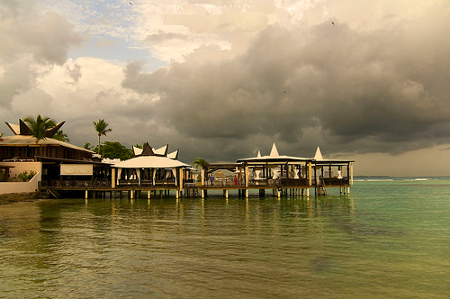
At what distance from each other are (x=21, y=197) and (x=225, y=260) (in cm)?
3161

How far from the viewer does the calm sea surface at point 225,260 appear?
8.91m

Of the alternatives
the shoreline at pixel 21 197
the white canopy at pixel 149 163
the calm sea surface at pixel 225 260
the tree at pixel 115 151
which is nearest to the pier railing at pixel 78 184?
the shoreline at pixel 21 197

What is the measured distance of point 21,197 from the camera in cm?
3525

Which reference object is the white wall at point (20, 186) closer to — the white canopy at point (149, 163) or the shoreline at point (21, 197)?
the shoreline at point (21, 197)

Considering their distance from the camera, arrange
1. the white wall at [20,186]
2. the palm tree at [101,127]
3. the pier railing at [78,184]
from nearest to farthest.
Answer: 1. the white wall at [20,186]
2. the pier railing at [78,184]
3. the palm tree at [101,127]

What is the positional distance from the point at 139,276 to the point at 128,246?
4285mm

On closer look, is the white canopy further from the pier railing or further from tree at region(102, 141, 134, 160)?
tree at region(102, 141, 134, 160)

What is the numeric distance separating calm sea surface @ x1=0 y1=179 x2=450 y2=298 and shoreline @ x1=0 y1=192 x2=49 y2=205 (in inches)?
619

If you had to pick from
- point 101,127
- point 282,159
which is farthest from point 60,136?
point 282,159

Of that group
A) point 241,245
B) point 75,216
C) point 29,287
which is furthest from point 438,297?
point 75,216

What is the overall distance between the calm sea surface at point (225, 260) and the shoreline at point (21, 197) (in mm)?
15720

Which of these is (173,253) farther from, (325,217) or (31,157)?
(31,157)

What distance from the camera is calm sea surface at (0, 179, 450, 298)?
8906mm

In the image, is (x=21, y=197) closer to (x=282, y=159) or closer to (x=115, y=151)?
(x=282, y=159)
